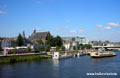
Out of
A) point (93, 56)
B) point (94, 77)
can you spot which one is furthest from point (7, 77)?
point (93, 56)

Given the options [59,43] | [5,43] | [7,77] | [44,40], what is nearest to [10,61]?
[7,77]

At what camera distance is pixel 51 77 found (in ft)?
105

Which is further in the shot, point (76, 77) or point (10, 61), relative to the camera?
point (10, 61)

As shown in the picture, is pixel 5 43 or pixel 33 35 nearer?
pixel 5 43

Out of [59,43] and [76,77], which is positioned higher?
[59,43]

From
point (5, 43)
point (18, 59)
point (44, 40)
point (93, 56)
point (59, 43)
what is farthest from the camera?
point (44, 40)

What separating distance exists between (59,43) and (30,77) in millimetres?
86078

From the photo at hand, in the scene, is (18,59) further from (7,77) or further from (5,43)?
(5,43)

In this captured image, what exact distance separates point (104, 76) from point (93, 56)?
4562 centimetres

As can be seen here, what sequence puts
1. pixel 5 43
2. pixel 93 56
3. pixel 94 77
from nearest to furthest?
pixel 94 77 → pixel 93 56 → pixel 5 43

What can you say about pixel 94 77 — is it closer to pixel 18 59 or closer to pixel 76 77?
pixel 76 77

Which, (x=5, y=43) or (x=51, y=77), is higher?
(x=5, y=43)

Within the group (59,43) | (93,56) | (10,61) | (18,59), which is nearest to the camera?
(10,61)

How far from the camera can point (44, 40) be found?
431 ft
